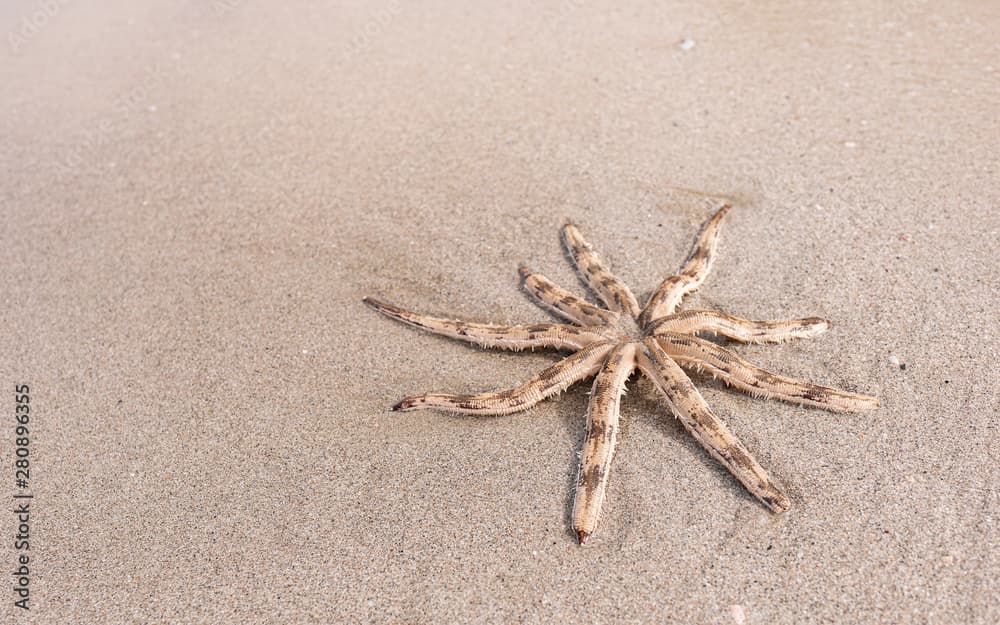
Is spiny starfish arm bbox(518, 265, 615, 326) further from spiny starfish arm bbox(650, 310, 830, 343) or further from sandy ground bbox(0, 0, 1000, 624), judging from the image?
spiny starfish arm bbox(650, 310, 830, 343)

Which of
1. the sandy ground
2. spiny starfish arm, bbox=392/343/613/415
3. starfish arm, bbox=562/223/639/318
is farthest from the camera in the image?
starfish arm, bbox=562/223/639/318

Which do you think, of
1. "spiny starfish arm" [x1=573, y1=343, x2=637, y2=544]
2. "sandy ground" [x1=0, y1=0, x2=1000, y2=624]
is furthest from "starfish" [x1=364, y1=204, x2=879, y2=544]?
"sandy ground" [x1=0, y1=0, x2=1000, y2=624]

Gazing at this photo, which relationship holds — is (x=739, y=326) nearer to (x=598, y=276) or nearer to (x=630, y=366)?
(x=630, y=366)

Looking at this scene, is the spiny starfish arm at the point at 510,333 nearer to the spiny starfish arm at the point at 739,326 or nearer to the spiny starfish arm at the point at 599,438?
the spiny starfish arm at the point at 599,438

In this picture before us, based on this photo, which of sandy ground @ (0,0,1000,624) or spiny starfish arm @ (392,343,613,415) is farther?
spiny starfish arm @ (392,343,613,415)

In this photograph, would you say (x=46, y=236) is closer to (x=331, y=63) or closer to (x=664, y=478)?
(x=331, y=63)

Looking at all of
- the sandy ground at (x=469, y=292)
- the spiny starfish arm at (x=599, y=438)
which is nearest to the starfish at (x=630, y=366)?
the spiny starfish arm at (x=599, y=438)

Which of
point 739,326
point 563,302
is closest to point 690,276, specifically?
point 739,326
